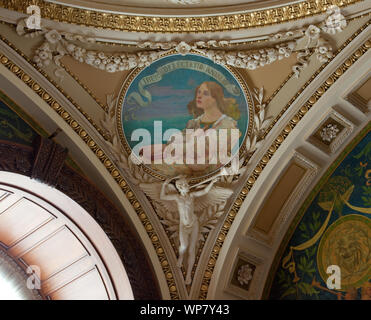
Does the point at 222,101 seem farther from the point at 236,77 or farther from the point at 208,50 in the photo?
the point at 208,50

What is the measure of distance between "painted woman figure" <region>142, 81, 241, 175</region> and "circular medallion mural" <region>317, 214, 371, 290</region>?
1.70m

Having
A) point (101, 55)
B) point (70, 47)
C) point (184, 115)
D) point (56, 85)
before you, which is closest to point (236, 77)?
point (184, 115)

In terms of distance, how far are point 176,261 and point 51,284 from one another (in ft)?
6.09

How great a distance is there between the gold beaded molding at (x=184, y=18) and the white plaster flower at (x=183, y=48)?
0.18m

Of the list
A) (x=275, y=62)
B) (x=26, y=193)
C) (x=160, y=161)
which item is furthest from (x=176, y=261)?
(x=275, y=62)

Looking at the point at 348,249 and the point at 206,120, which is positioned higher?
the point at 206,120

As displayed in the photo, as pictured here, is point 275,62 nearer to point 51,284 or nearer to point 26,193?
point 26,193

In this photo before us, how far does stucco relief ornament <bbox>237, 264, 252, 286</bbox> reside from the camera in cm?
936

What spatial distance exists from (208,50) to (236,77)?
1.62 ft

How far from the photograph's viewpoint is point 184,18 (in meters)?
8.99
